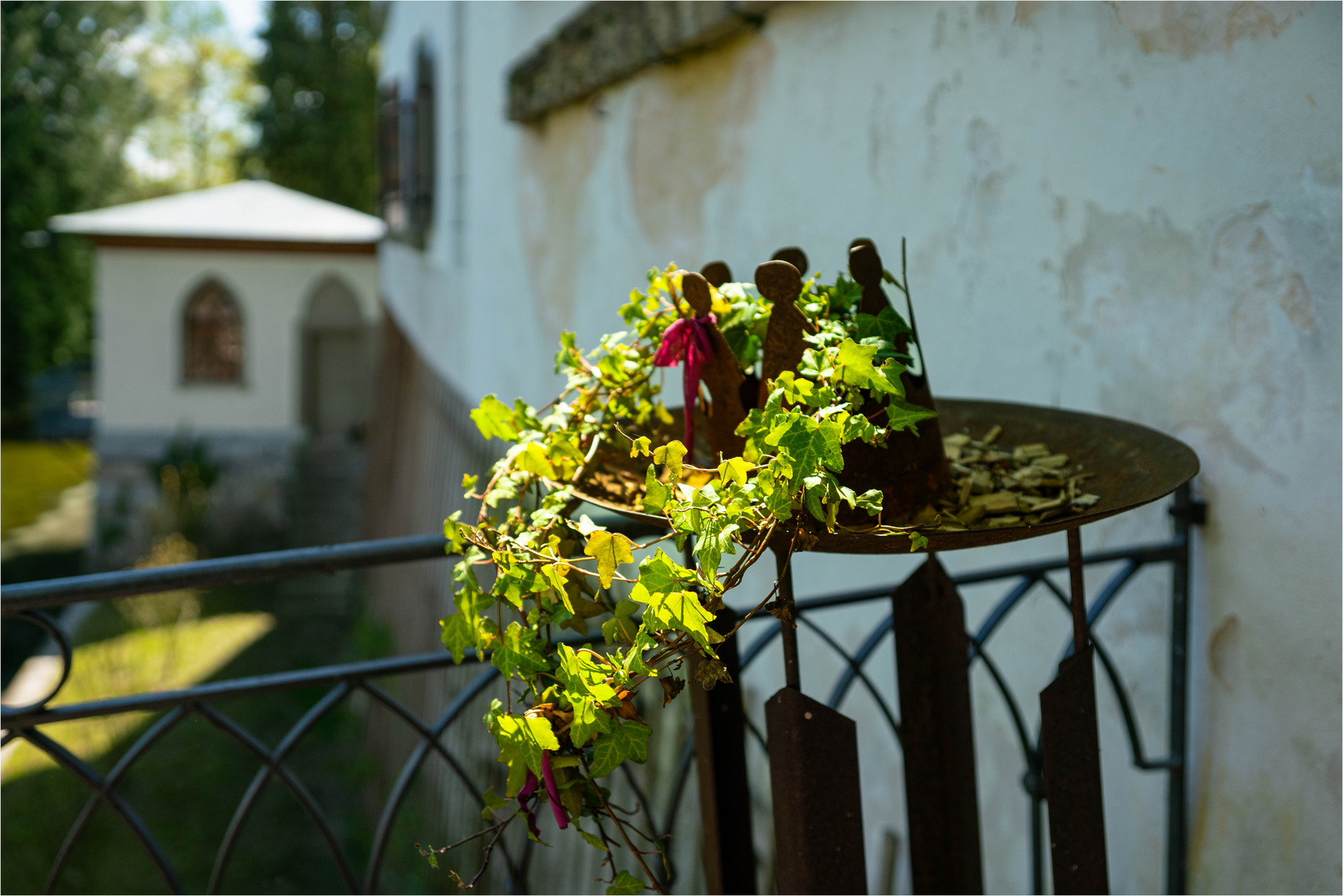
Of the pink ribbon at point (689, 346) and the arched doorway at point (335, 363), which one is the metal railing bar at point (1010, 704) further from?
the arched doorway at point (335, 363)

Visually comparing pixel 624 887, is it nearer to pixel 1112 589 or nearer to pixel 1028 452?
pixel 1028 452

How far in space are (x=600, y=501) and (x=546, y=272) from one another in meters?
3.14

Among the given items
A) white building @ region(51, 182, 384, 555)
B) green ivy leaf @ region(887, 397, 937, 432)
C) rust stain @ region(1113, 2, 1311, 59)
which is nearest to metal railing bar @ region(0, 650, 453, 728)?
green ivy leaf @ region(887, 397, 937, 432)

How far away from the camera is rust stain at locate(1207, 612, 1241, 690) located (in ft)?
4.05

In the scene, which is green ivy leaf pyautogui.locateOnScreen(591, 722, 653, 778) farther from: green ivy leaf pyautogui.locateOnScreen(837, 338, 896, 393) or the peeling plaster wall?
the peeling plaster wall

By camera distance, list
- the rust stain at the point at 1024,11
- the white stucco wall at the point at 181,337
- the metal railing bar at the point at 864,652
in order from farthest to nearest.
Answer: the white stucco wall at the point at 181,337 < the rust stain at the point at 1024,11 < the metal railing bar at the point at 864,652

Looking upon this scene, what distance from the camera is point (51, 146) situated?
644 cm

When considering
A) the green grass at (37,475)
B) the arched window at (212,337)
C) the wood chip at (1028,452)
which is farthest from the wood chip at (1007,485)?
the arched window at (212,337)

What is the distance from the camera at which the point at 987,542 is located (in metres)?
0.83

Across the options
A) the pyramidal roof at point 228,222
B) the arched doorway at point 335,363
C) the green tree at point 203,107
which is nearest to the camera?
the pyramidal roof at point 228,222

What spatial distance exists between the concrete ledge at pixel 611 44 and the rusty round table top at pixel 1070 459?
50.7 inches

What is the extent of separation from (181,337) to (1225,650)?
12.8m

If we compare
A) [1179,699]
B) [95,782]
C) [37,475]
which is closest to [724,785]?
[1179,699]

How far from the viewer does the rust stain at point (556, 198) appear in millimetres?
3463
